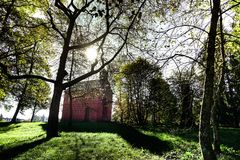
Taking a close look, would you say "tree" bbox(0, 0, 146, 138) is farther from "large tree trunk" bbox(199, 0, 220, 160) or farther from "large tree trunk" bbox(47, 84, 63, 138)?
"large tree trunk" bbox(199, 0, 220, 160)

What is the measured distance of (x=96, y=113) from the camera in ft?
184

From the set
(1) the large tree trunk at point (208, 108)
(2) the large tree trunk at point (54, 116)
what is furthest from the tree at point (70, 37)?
(1) the large tree trunk at point (208, 108)

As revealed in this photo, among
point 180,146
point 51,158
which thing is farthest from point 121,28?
point 51,158

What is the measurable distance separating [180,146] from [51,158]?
6.80 m

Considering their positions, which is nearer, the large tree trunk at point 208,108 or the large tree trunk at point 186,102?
the large tree trunk at point 208,108

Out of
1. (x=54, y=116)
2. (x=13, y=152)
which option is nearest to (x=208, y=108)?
(x=13, y=152)

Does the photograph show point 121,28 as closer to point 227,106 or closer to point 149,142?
point 149,142

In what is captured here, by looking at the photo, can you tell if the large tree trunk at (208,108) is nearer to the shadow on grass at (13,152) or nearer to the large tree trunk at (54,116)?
the shadow on grass at (13,152)

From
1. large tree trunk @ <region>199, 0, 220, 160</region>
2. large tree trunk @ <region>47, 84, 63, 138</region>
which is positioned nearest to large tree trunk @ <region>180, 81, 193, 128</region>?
large tree trunk @ <region>199, 0, 220, 160</region>

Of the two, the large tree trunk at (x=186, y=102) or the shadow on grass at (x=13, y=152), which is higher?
the large tree trunk at (x=186, y=102)

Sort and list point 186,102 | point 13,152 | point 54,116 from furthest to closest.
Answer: point 54,116, point 13,152, point 186,102

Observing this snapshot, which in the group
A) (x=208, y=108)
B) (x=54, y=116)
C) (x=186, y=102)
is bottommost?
(x=208, y=108)

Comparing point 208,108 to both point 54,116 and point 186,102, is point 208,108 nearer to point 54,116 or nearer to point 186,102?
point 186,102

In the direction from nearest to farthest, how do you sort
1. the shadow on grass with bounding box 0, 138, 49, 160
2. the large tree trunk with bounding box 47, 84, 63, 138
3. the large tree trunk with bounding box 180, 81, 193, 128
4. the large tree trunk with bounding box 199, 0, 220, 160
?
the large tree trunk with bounding box 199, 0, 220, 160
the large tree trunk with bounding box 180, 81, 193, 128
the shadow on grass with bounding box 0, 138, 49, 160
the large tree trunk with bounding box 47, 84, 63, 138
